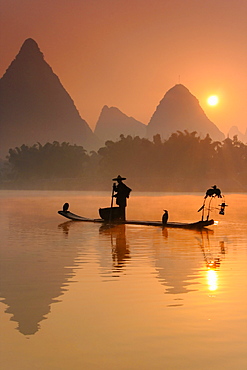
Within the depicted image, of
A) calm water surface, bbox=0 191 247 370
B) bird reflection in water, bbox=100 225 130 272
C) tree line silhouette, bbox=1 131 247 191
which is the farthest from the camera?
tree line silhouette, bbox=1 131 247 191

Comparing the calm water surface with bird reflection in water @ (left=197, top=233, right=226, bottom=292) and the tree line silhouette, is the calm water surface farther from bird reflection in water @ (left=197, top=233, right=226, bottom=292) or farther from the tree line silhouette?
the tree line silhouette

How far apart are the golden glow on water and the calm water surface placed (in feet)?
0.06

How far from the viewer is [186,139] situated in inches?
4724

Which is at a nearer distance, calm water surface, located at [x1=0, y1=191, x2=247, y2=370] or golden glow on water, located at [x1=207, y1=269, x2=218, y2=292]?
calm water surface, located at [x1=0, y1=191, x2=247, y2=370]

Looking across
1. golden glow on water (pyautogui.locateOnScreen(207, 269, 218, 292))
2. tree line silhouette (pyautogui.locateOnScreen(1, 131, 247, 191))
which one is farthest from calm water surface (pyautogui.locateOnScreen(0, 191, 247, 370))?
tree line silhouette (pyautogui.locateOnScreen(1, 131, 247, 191))

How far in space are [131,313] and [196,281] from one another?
9.74 ft

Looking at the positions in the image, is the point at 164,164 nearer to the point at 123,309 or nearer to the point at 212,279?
the point at 212,279

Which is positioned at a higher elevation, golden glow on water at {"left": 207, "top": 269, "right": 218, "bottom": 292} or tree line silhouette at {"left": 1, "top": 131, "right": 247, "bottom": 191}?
tree line silhouette at {"left": 1, "top": 131, "right": 247, "bottom": 191}

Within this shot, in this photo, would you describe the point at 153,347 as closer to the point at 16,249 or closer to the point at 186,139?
the point at 16,249

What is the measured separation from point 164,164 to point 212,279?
11172 centimetres

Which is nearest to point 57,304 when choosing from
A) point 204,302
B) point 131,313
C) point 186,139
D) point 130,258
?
point 131,313

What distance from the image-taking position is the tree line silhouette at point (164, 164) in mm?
120188

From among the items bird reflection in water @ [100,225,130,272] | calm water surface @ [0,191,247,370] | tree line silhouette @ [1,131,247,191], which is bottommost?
calm water surface @ [0,191,247,370]

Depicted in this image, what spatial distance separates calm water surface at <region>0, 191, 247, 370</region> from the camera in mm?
6562
